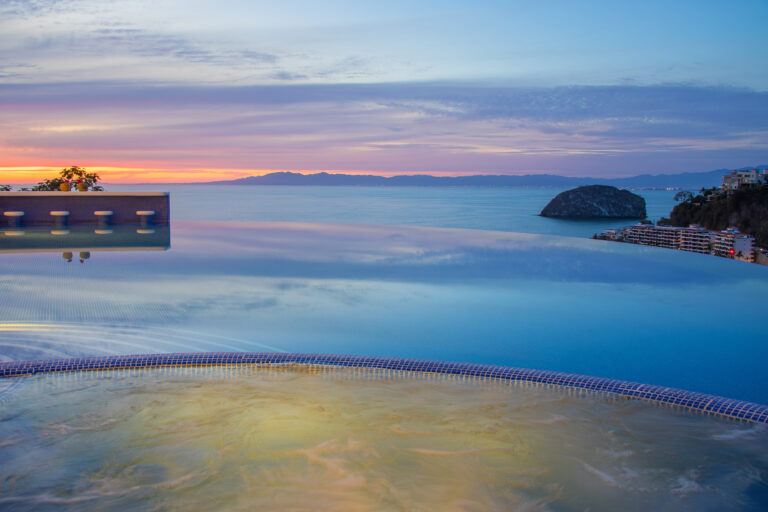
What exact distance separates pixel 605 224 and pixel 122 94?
4923 centimetres

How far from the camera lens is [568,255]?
797cm

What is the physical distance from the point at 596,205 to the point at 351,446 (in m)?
60.0

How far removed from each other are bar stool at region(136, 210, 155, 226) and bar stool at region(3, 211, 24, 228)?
2.07 meters

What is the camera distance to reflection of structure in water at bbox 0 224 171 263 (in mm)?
8047

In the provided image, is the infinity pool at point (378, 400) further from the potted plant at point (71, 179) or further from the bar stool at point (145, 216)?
the potted plant at point (71, 179)

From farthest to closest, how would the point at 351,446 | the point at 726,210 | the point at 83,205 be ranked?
1. the point at 726,210
2. the point at 83,205
3. the point at 351,446

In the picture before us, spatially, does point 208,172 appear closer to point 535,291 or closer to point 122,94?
point 122,94

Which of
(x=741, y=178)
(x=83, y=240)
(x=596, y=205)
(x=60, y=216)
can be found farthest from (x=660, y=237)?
(x=596, y=205)

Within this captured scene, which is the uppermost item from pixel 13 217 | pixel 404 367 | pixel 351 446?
pixel 13 217

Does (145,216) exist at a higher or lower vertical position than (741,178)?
lower

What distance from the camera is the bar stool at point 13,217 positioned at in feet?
36.2

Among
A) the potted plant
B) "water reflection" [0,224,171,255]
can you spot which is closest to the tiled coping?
"water reflection" [0,224,171,255]

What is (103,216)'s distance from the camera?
11.6 m

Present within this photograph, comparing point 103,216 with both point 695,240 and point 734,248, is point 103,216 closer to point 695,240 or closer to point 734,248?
point 734,248
